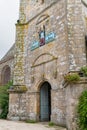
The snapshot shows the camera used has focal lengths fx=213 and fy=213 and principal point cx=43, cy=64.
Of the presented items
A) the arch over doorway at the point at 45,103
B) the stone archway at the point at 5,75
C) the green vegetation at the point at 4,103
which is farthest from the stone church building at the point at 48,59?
the stone archway at the point at 5,75

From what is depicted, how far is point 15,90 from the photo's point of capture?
14.9m

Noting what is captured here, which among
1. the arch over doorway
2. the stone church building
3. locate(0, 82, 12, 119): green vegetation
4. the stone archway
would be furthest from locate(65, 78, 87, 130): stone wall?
the stone archway

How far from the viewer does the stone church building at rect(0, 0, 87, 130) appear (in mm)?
11664

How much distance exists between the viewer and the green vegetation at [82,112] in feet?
29.2

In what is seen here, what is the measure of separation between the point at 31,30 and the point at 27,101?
5.22 meters

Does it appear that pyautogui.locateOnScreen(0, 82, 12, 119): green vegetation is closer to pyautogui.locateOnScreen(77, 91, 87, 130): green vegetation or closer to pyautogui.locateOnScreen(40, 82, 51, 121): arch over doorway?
pyautogui.locateOnScreen(40, 82, 51, 121): arch over doorway

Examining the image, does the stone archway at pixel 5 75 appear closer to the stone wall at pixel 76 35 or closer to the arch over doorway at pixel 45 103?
the arch over doorway at pixel 45 103

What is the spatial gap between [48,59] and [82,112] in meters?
5.15

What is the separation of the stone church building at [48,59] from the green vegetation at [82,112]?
29cm

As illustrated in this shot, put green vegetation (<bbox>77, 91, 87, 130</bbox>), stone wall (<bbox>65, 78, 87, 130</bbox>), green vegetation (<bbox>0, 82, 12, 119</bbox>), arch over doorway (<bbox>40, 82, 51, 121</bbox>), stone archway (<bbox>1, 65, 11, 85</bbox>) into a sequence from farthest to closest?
1. stone archway (<bbox>1, 65, 11, 85</bbox>)
2. green vegetation (<bbox>0, 82, 12, 119</bbox>)
3. arch over doorway (<bbox>40, 82, 51, 121</bbox>)
4. stone wall (<bbox>65, 78, 87, 130</bbox>)
5. green vegetation (<bbox>77, 91, 87, 130</bbox>)

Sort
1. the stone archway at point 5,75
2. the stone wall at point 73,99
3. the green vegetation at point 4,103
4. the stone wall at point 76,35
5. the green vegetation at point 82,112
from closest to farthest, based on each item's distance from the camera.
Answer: the green vegetation at point 82,112
the stone wall at point 73,99
the stone wall at point 76,35
the green vegetation at point 4,103
the stone archway at point 5,75

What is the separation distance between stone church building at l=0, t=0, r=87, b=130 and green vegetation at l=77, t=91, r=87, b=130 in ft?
0.94

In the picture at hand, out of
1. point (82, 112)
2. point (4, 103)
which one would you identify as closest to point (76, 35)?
point (82, 112)

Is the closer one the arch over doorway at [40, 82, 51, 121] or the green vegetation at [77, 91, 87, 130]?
the green vegetation at [77, 91, 87, 130]
